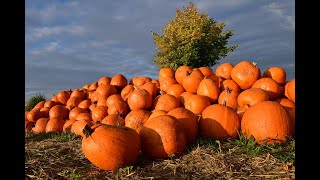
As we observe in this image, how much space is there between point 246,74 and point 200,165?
3082mm

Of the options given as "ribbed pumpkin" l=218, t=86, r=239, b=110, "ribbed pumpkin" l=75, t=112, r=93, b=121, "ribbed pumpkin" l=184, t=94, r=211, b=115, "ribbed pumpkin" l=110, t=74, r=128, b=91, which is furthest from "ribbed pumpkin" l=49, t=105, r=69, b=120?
"ribbed pumpkin" l=218, t=86, r=239, b=110

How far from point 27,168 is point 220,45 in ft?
51.4

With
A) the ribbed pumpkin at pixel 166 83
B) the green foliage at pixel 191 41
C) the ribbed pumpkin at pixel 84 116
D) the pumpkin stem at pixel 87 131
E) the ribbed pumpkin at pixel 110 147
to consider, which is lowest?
the ribbed pumpkin at pixel 110 147

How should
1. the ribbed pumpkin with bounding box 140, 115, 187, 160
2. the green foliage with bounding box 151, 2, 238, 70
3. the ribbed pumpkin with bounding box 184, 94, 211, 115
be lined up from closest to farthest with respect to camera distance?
the ribbed pumpkin with bounding box 140, 115, 187, 160 → the ribbed pumpkin with bounding box 184, 94, 211, 115 → the green foliage with bounding box 151, 2, 238, 70

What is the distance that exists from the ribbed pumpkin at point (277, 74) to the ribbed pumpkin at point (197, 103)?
1630 mm

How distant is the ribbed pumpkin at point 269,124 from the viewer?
13.6 feet

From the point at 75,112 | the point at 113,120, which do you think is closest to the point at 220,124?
the point at 113,120

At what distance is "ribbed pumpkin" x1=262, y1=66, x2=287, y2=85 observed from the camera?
624 centimetres

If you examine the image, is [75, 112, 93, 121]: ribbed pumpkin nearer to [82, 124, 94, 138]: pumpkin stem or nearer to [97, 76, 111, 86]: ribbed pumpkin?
[97, 76, 111, 86]: ribbed pumpkin

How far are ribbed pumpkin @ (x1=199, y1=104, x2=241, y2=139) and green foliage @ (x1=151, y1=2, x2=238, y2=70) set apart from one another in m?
11.5

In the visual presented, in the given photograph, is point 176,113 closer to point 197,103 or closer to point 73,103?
point 197,103

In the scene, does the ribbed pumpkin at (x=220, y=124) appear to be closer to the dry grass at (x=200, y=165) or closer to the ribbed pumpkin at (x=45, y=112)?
the dry grass at (x=200, y=165)

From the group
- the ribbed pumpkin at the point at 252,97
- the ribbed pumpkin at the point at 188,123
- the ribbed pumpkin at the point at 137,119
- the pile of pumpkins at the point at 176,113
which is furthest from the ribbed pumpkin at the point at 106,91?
the ribbed pumpkin at the point at 188,123

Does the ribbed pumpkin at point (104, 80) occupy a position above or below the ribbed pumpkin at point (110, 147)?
above
